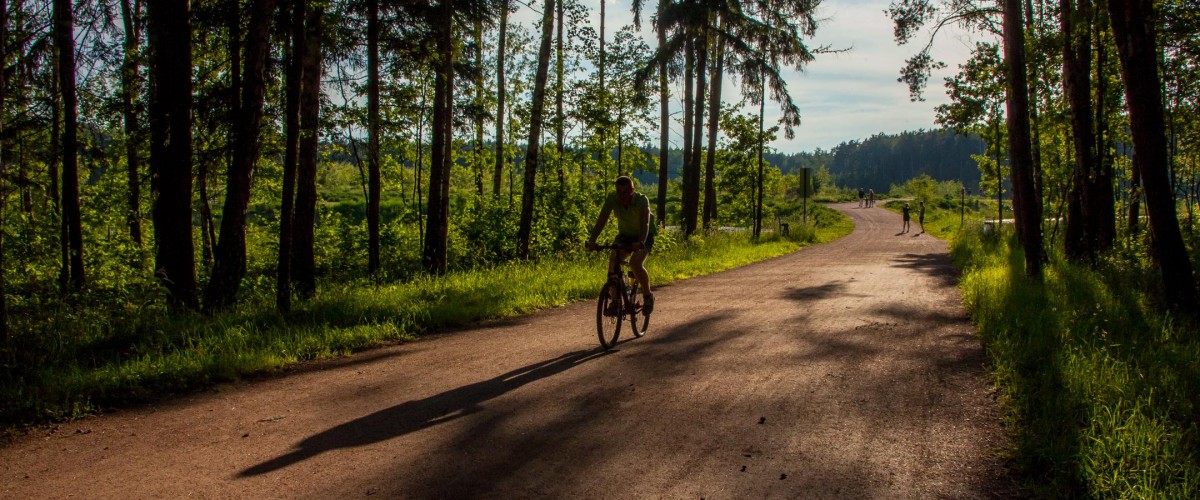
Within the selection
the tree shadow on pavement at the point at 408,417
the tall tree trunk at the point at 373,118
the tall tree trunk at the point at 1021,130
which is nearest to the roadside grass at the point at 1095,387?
the tall tree trunk at the point at 1021,130

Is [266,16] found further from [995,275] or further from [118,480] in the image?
[995,275]

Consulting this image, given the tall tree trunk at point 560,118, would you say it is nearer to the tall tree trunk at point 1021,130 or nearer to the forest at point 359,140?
the forest at point 359,140

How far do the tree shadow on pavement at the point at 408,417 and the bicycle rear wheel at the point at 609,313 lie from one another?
114 cm

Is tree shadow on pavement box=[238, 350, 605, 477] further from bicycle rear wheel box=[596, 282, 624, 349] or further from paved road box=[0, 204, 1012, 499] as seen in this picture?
bicycle rear wheel box=[596, 282, 624, 349]

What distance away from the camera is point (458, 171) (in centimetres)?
2675

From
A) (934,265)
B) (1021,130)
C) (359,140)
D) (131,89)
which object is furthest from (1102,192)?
(131,89)

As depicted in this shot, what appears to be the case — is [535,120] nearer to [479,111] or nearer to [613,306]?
[479,111]

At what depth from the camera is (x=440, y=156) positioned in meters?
14.0

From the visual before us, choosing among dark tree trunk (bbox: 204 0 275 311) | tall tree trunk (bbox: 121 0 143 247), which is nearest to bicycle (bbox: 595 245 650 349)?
dark tree trunk (bbox: 204 0 275 311)

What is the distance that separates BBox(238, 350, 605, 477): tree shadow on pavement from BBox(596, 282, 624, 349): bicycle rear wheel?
1135 millimetres

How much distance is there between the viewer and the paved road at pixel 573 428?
3.95 meters

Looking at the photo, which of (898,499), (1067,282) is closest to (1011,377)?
(898,499)

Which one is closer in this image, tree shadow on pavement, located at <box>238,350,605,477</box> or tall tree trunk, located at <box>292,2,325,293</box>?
tree shadow on pavement, located at <box>238,350,605,477</box>

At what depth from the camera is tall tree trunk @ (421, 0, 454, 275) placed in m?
13.1
